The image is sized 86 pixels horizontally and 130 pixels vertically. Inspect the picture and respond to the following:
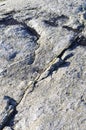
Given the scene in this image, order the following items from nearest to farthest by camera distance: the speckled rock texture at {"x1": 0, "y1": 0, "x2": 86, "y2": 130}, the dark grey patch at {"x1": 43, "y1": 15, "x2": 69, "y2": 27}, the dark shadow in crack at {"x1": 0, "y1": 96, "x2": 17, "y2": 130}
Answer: the speckled rock texture at {"x1": 0, "y1": 0, "x2": 86, "y2": 130}
the dark shadow in crack at {"x1": 0, "y1": 96, "x2": 17, "y2": 130}
the dark grey patch at {"x1": 43, "y1": 15, "x2": 69, "y2": 27}

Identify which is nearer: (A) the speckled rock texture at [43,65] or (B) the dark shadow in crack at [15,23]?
(A) the speckled rock texture at [43,65]

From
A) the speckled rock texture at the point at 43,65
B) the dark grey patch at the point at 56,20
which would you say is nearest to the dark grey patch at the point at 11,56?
the speckled rock texture at the point at 43,65

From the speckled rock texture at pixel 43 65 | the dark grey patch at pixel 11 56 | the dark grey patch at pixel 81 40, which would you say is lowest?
the dark grey patch at pixel 81 40

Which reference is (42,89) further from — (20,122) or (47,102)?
(20,122)

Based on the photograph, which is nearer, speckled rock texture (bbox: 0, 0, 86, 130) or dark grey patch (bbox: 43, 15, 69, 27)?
speckled rock texture (bbox: 0, 0, 86, 130)

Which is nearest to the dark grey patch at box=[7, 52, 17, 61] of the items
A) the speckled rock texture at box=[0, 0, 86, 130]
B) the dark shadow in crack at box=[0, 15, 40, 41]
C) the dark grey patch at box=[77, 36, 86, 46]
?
the speckled rock texture at box=[0, 0, 86, 130]

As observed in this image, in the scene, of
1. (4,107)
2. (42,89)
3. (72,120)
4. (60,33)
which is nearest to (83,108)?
(72,120)

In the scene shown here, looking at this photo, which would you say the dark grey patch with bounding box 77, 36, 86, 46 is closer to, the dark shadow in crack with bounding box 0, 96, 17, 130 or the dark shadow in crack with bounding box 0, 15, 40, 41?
the dark shadow in crack with bounding box 0, 15, 40, 41

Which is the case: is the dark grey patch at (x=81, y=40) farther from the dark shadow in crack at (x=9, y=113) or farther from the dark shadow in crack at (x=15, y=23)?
the dark shadow in crack at (x=9, y=113)
